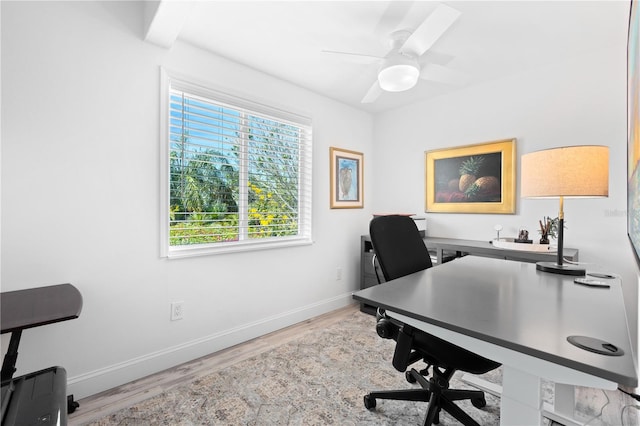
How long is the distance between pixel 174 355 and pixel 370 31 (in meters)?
2.71

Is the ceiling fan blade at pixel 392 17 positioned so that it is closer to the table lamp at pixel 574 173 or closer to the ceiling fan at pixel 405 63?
the ceiling fan at pixel 405 63

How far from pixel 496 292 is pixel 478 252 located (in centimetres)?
155

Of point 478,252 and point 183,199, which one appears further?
point 478,252

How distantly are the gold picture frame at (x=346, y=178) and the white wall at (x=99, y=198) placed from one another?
127cm

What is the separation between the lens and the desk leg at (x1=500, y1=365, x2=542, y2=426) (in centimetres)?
92

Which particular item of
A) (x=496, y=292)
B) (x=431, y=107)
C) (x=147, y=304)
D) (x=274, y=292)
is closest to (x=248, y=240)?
(x=274, y=292)

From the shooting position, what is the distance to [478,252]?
102 inches

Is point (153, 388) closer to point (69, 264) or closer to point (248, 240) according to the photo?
point (69, 264)

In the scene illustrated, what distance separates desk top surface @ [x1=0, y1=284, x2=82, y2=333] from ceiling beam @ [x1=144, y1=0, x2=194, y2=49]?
1640 mm

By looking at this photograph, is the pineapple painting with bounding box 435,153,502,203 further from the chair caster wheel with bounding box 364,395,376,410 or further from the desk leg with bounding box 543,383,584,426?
the chair caster wheel with bounding box 364,395,376,410

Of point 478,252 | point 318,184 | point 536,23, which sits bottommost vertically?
point 478,252

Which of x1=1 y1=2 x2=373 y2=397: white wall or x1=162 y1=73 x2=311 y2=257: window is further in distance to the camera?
x1=162 y1=73 x2=311 y2=257: window

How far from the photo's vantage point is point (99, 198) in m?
1.86

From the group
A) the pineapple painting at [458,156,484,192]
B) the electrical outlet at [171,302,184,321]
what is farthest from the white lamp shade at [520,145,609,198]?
the electrical outlet at [171,302,184,321]
